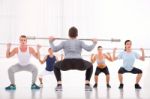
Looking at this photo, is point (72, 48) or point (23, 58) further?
point (23, 58)

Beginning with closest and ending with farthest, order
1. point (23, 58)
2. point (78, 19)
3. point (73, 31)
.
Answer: point (73, 31), point (23, 58), point (78, 19)

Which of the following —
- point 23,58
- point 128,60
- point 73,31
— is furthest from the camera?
point 128,60

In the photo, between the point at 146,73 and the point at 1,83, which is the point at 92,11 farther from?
the point at 1,83

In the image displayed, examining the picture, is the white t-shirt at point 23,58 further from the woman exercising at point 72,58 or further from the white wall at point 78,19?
the white wall at point 78,19

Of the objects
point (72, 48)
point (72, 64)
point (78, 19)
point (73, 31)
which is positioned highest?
point (78, 19)

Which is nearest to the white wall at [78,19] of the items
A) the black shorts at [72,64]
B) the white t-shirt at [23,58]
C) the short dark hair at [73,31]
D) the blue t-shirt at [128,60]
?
the blue t-shirt at [128,60]

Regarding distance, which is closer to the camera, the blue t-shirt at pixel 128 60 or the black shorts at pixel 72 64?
the black shorts at pixel 72 64

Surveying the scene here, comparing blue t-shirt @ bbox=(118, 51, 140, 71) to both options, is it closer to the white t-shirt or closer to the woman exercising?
the woman exercising

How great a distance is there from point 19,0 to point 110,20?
6.28ft

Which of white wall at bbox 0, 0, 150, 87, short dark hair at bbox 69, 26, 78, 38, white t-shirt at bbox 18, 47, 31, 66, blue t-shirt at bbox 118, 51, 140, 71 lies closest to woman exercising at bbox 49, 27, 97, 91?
short dark hair at bbox 69, 26, 78, 38

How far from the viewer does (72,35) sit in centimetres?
563

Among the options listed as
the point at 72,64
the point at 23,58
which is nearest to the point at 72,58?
the point at 72,64

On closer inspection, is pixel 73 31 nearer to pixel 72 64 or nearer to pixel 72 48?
pixel 72 48

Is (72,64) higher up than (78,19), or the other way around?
(78,19)
